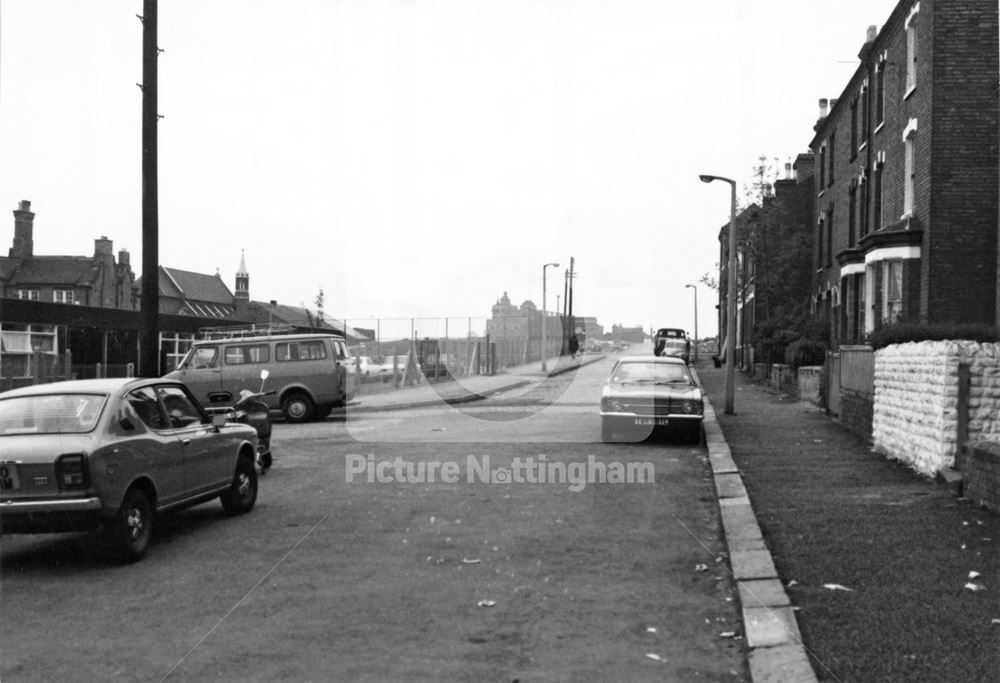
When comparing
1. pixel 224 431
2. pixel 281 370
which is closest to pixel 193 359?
pixel 281 370

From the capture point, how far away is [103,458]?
758cm

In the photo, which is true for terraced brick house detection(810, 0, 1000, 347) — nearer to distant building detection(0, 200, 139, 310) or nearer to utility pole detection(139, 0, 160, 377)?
utility pole detection(139, 0, 160, 377)

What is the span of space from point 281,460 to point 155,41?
7.34 meters

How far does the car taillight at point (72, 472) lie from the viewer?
7.42m

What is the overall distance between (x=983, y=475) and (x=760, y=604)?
168 inches

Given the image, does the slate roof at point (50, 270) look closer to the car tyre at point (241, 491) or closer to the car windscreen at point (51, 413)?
the car tyre at point (241, 491)

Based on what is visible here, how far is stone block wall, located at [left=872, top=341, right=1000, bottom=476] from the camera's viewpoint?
33.3 ft

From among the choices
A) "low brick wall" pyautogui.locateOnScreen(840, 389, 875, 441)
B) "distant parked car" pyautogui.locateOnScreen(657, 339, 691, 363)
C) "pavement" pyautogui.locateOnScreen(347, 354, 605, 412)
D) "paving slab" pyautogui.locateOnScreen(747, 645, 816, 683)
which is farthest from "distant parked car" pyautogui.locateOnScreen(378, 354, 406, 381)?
"paving slab" pyautogui.locateOnScreen(747, 645, 816, 683)

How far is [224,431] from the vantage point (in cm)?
1011

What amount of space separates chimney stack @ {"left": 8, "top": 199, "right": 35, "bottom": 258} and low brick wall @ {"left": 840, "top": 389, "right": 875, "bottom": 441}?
78031 millimetres

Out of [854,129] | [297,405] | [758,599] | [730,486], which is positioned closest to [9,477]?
[758,599]

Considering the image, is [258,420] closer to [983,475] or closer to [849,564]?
[849,564]

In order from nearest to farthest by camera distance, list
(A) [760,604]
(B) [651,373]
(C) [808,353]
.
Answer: (A) [760,604] < (B) [651,373] < (C) [808,353]

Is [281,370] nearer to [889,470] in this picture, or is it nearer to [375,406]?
[375,406]
